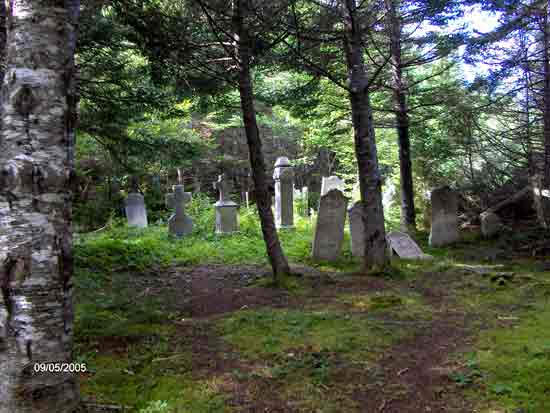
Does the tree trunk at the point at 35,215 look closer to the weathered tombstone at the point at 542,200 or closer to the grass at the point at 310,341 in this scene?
the grass at the point at 310,341

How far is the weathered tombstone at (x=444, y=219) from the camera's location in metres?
9.74

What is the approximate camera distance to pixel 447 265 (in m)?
7.66

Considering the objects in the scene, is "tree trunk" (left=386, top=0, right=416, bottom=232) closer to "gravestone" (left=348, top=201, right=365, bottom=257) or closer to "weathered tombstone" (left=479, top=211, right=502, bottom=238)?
"weathered tombstone" (left=479, top=211, right=502, bottom=238)

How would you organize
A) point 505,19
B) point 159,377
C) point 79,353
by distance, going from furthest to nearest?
point 505,19 < point 79,353 < point 159,377

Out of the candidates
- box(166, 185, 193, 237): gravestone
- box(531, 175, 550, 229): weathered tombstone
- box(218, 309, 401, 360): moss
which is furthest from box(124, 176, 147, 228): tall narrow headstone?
box(531, 175, 550, 229): weathered tombstone

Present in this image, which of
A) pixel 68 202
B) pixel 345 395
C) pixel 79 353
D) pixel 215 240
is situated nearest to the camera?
pixel 68 202

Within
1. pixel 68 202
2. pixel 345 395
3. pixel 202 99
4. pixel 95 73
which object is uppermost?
pixel 95 73

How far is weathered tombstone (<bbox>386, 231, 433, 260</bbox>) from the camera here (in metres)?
8.58

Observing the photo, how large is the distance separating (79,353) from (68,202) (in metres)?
1.83

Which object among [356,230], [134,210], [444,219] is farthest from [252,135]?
[134,210]

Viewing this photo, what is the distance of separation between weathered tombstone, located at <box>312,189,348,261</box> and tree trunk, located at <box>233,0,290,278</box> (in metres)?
2.15

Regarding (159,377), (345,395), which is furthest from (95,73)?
(345,395)

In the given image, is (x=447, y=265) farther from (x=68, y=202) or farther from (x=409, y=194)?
(x=68, y=202)

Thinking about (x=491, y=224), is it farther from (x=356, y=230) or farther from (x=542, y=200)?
(x=356, y=230)
